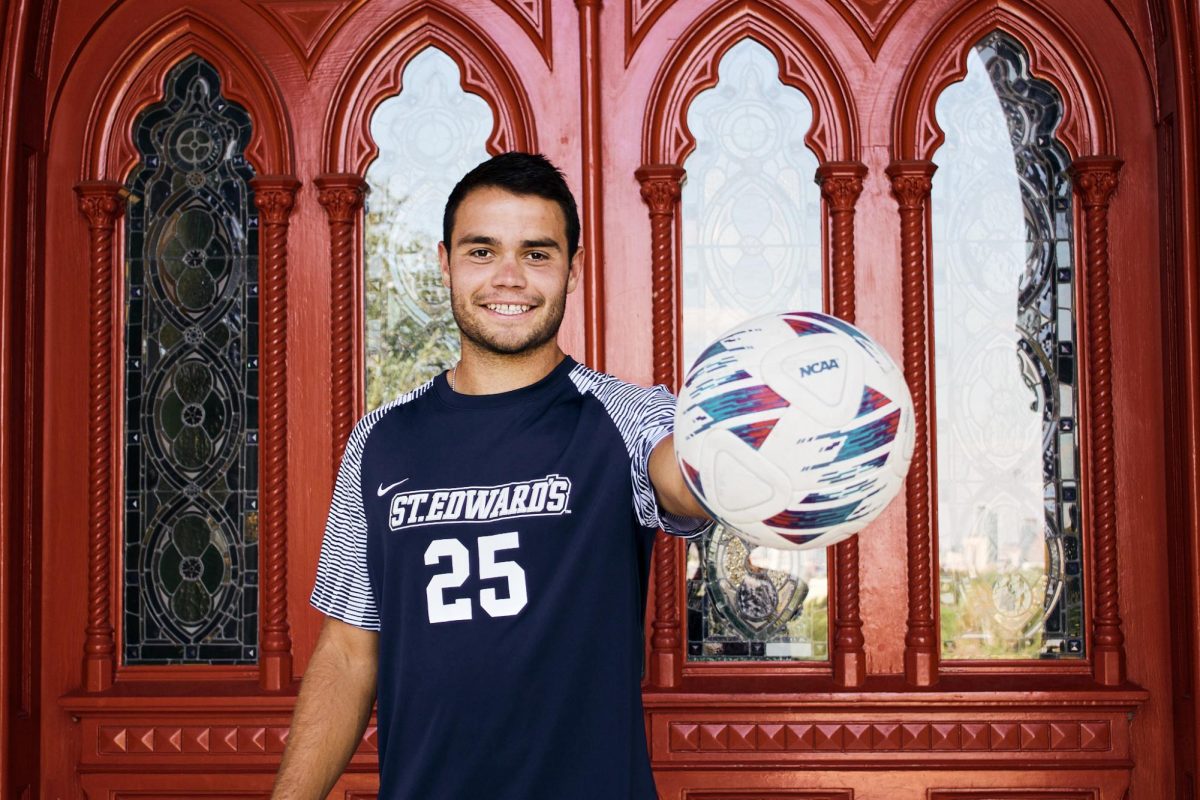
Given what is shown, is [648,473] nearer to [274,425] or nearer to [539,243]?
[539,243]

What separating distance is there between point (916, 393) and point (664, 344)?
771mm

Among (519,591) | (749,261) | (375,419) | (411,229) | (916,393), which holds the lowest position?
(519,591)

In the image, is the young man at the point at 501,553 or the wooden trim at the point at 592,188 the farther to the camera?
the wooden trim at the point at 592,188

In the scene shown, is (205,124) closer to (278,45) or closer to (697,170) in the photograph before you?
(278,45)

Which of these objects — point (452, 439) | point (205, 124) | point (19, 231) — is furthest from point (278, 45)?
point (452, 439)

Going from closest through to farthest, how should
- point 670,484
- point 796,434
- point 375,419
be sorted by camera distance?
point 796,434, point 670,484, point 375,419

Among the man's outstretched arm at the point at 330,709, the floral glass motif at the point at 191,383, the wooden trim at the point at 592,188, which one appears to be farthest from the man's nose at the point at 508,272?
the floral glass motif at the point at 191,383

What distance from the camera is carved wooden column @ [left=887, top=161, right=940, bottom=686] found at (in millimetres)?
3600

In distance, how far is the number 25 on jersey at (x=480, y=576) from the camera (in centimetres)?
205

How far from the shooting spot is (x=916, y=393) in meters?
3.63

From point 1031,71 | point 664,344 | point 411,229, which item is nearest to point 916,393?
point 664,344

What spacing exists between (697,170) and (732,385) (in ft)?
6.86

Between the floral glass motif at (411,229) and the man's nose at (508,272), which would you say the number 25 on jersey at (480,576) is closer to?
the man's nose at (508,272)

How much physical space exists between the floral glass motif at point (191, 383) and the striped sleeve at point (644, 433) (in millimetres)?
1952
